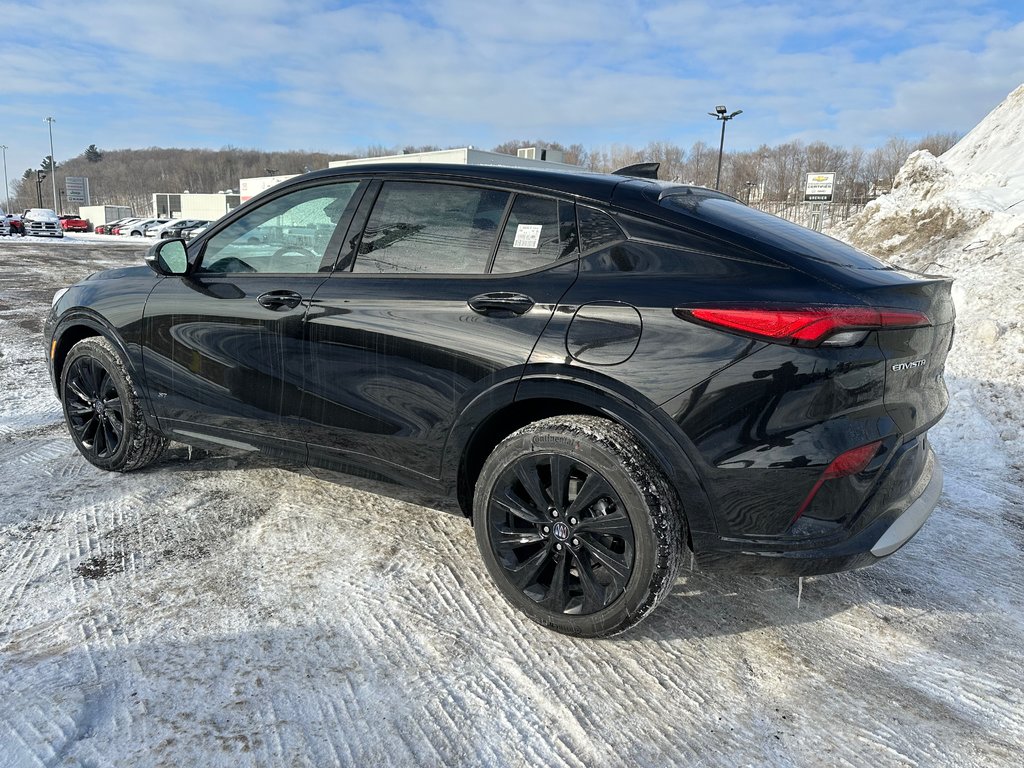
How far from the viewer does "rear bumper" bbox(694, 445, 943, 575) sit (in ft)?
7.52

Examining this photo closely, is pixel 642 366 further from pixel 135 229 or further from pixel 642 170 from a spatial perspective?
pixel 135 229

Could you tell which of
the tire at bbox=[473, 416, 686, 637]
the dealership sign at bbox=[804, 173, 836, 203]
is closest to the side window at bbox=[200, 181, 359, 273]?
the tire at bbox=[473, 416, 686, 637]

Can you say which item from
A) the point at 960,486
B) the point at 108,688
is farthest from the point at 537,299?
the point at 960,486

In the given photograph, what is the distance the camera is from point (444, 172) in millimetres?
3064

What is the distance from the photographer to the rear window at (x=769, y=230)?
2.46m

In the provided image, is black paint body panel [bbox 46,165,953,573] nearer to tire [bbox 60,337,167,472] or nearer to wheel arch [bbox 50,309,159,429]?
wheel arch [bbox 50,309,159,429]

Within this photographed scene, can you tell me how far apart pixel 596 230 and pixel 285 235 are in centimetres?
165

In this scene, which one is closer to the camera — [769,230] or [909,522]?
[909,522]

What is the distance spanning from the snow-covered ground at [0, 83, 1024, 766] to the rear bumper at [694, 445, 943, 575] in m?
0.42

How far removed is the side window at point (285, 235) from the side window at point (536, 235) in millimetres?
919

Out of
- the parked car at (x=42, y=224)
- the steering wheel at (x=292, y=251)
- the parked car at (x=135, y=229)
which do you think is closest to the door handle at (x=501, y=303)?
the steering wheel at (x=292, y=251)

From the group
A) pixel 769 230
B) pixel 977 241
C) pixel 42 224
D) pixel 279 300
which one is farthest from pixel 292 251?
pixel 42 224

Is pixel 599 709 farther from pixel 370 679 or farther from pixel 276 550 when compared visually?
pixel 276 550

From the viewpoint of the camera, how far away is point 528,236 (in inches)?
107
